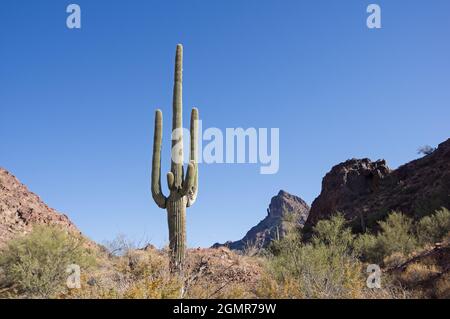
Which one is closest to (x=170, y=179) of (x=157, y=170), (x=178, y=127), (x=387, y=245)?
(x=157, y=170)

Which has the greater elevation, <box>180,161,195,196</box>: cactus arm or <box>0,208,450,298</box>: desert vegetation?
<box>180,161,195,196</box>: cactus arm

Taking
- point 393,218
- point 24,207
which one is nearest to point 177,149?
point 24,207

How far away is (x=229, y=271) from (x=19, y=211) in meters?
10.7

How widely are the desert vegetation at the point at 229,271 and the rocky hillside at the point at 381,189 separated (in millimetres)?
9414

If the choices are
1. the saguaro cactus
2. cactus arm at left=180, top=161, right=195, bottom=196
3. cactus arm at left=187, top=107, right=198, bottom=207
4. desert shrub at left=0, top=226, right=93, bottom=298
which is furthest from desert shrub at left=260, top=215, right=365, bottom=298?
desert shrub at left=0, top=226, right=93, bottom=298

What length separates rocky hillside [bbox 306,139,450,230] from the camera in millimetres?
29819

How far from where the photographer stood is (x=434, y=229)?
2058 cm

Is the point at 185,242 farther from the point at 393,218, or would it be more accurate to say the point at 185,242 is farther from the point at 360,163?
the point at 360,163

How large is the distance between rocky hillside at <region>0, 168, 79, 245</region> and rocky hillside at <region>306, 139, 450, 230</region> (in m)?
20.1

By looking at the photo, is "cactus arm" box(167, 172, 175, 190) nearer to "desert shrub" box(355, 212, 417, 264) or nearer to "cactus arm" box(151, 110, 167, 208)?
"cactus arm" box(151, 110, 167, 208)

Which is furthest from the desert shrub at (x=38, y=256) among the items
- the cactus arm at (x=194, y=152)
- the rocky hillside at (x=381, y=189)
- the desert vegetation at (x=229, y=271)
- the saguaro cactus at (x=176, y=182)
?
the rocky hillside at (x=381, y=189)

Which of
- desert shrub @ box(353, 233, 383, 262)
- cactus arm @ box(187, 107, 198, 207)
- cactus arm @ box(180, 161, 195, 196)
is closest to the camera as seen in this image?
cactus arm @ box(180, 161, 195, 196)

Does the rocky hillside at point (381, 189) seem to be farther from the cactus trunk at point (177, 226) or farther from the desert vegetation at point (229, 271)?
the cactus trunk at point (177, 226)
